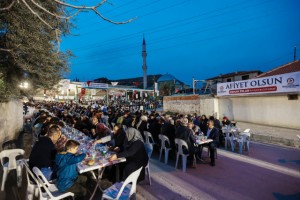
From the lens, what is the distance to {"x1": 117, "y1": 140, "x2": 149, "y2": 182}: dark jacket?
13.5 ft

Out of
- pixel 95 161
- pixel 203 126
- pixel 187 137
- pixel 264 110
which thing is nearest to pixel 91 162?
pixel 95 161

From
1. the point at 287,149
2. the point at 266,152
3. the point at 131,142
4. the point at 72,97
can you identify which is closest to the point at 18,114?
the point at 131,142

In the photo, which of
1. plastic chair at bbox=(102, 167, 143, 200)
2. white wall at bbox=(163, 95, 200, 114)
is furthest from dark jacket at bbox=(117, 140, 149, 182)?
white wall at bbox=(163, 95, 200, 114)

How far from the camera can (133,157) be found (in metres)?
4.21

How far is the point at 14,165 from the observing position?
202 inches

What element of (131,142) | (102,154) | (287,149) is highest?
(131,142)

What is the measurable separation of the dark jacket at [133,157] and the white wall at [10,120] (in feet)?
23.2

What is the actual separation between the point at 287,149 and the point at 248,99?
7994 mm

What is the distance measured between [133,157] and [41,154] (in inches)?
75.1

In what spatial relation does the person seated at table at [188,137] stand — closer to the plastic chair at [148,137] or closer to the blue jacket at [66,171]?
the plastic chair at [148,137]

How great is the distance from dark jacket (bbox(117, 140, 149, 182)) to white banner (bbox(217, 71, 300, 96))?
11277mm

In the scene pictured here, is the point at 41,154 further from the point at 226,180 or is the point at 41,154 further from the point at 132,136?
the point at 226,180

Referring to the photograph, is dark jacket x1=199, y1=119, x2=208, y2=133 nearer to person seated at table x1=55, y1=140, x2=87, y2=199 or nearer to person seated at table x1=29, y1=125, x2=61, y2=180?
person seated at table x1=29, y1=125, x2=61, y2=180

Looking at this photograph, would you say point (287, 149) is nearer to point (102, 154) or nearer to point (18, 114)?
point (102, 154)
